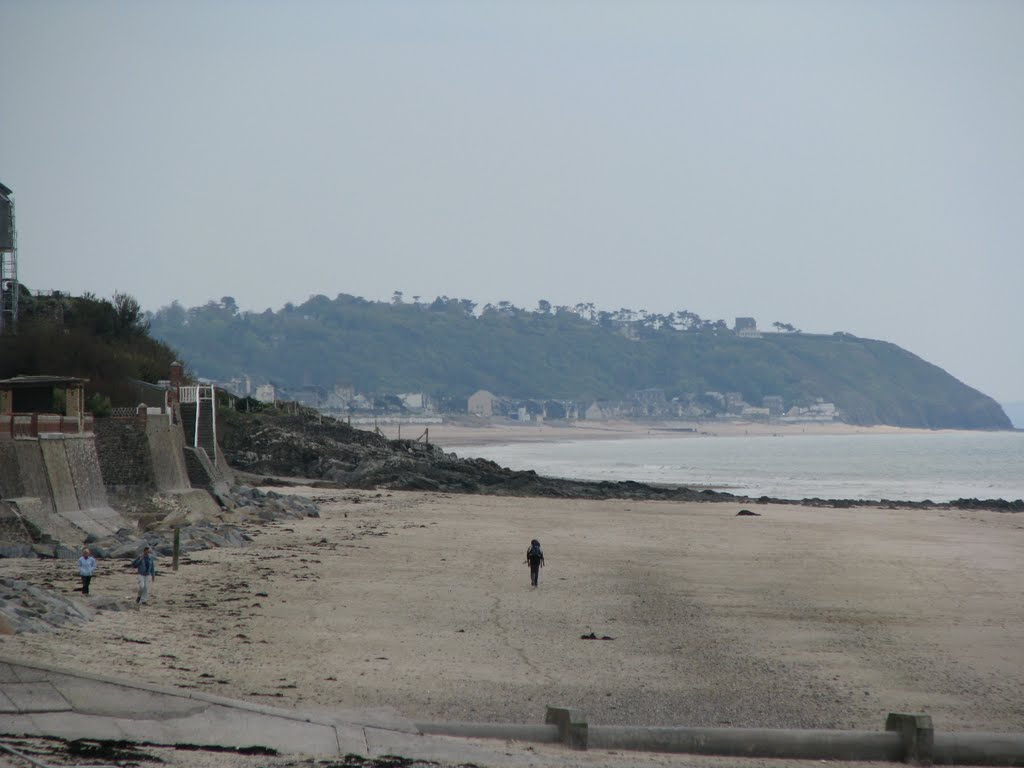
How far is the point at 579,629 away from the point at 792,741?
6.17 meters

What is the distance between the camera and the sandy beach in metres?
12.2

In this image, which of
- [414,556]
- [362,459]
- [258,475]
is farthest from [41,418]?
[362,459]

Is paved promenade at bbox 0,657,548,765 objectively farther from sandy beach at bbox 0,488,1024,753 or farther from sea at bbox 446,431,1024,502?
sea at bbox 446,431,1024,502

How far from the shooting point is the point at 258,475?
50.4 meters

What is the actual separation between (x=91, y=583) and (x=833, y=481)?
183 ft

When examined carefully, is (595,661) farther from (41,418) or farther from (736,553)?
(41,418)

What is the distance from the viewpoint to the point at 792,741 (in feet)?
34.9

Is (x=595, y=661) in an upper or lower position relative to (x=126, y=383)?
lower

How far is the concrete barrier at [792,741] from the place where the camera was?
1051 cm

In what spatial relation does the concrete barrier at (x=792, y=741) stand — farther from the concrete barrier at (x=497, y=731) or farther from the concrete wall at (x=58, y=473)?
the concrete wall at (x=58, y=473)

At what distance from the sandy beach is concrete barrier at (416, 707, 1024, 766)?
3.07 feet

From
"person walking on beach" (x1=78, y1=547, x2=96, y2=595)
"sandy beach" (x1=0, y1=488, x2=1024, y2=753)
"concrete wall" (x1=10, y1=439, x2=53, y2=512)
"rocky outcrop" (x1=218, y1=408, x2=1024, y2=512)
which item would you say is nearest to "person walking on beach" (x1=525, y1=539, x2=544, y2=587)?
"sandy beach" (x1=0, y1=488, x2=1024, y2=753)

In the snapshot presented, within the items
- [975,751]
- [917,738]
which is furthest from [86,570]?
[975,751]

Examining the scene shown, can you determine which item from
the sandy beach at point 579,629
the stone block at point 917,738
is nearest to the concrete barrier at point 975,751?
the stone block at point 917,738
